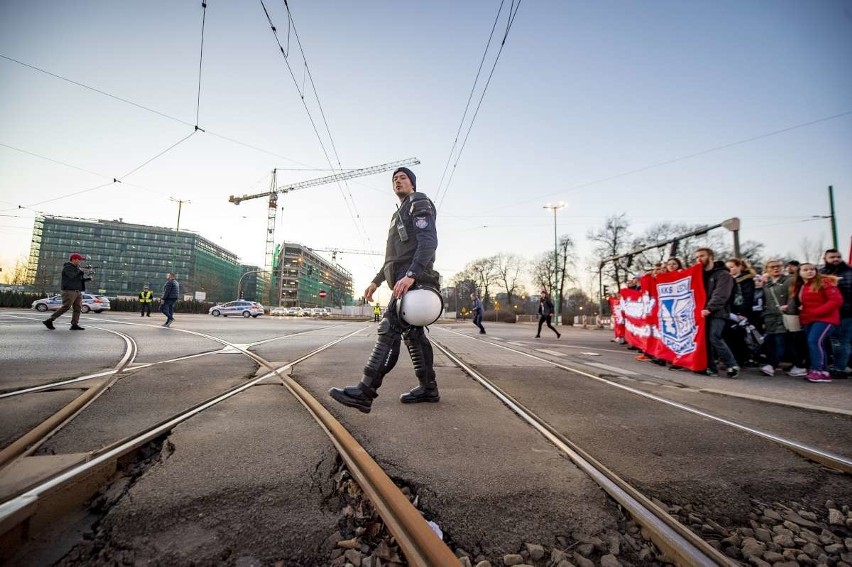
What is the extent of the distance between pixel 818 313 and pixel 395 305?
6.79 meters

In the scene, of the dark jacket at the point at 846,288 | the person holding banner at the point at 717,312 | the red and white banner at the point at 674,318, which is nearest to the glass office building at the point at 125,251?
the red and white banner at the point at 674,318

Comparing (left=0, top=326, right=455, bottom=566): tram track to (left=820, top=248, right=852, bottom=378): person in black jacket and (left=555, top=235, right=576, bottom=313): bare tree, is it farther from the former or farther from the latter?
(left=555, top=235, right=576, bottom=313): bare tree

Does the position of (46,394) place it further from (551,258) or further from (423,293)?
(551,258)

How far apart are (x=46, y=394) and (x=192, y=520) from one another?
2.68 meters

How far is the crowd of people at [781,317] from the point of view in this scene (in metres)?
5.29

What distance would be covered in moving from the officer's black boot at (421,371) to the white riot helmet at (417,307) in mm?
242

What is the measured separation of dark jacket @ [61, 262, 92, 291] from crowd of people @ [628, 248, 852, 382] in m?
13.3

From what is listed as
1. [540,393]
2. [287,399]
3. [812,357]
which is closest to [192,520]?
[287,399]

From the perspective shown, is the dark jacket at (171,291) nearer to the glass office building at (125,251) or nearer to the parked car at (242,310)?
the parked car at (242,310)

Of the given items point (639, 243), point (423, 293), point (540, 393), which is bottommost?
point (540, 393)

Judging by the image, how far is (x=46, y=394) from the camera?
2.75 meters

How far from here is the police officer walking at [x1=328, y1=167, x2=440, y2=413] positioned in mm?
2654

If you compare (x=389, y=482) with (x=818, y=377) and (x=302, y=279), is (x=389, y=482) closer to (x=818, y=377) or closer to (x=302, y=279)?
(x=818, y=377)

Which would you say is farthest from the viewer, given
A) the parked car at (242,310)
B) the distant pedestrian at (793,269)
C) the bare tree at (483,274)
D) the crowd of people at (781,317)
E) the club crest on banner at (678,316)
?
the bare tree at (483,274)
